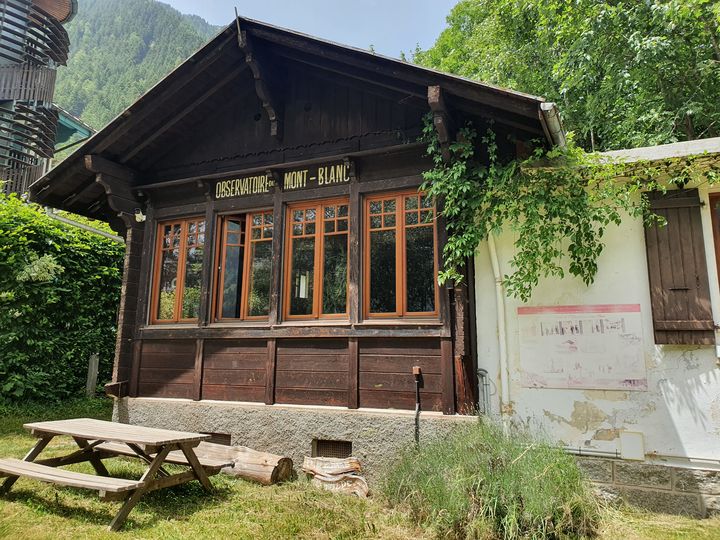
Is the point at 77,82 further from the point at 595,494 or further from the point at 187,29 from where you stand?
the point at 595,494

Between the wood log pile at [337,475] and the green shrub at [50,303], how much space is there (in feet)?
20.8

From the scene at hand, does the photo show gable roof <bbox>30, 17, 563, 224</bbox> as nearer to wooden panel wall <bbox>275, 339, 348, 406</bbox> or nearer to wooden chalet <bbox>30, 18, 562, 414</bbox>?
wooden chalet <bbox>30, 18, 562, 414</bbox>

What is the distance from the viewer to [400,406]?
5500 mm

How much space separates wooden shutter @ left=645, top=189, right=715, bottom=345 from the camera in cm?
468

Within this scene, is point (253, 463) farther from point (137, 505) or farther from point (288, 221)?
point (288, 221)

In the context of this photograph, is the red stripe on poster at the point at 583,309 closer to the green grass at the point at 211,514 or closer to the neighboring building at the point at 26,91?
the green grass at the point at 211,514

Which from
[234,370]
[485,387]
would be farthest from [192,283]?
[485,387]

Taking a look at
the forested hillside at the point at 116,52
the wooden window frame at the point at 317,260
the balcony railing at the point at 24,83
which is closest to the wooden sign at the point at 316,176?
the wooden window frame at the point at 317,260

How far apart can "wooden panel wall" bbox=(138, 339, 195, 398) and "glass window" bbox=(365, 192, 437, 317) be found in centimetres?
284

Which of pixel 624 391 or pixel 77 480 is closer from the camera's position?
pixel 77 480

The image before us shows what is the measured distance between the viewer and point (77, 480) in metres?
4.14

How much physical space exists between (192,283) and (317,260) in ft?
6.92

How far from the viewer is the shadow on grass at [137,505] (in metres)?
4.38

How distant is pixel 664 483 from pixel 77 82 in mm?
64508
